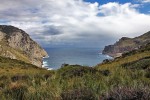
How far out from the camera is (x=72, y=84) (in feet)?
27.5

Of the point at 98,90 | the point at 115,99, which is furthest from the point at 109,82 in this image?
A: the point at 115,99

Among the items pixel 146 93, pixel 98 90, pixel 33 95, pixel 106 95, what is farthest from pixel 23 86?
pixel 146 93

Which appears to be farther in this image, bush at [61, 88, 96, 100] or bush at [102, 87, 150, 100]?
bush at [61, 88, 96, 100]

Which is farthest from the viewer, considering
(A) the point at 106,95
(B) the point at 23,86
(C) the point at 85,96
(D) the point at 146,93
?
(B) the point at 23,86

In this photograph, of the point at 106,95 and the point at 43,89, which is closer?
the point at 106,95

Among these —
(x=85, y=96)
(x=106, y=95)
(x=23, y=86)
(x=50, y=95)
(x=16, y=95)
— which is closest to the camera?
(x=106, y=95)

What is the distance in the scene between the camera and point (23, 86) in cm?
911

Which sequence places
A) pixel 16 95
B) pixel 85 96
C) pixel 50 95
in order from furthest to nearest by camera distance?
pixel 16 95 < pixel 50 95 < pixel 85 96

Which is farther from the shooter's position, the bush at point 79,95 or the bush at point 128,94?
the bush at point 79,95

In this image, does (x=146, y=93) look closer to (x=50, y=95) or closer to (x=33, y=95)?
(x=50, y=95)

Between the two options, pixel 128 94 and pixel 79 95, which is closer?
pixel 128 94

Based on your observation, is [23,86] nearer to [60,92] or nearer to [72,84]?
[72,84]

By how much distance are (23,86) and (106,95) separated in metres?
3.69

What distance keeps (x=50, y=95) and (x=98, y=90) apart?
1.00 m
